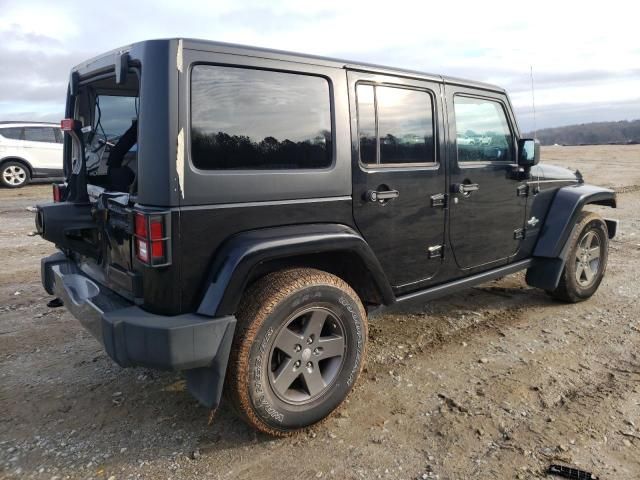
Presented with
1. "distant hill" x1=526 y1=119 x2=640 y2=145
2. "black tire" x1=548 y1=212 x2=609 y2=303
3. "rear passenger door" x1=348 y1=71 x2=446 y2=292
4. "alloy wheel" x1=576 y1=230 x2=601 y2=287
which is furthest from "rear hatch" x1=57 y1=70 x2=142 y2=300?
Result: "distant hill" x1=526 y1=119 x2=640 y2=145

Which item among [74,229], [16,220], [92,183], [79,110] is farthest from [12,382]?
[16,220]

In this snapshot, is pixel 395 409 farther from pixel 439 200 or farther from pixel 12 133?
pixel 12 133

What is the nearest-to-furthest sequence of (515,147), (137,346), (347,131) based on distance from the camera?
(137,346) < (347,131) < (515,147)

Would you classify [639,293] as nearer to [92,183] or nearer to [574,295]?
[574,295]

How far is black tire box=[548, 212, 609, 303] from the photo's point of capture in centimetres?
453

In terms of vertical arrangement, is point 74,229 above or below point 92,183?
below

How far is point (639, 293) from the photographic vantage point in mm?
4977

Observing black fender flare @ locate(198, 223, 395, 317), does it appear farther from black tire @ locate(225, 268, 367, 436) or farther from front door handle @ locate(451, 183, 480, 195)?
front door handle @ locate(451, 183, 480, 195)

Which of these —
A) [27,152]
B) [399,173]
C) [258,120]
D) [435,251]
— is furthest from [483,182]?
[27,152]

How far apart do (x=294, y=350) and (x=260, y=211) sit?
30.0 inches

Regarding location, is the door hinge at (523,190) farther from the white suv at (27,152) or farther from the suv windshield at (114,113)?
the white suv at (27,152)

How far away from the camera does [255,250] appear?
2.47 metres

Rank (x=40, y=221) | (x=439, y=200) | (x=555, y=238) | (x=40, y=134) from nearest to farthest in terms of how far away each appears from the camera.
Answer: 1. (x=40, y=221)
2. (x=439, y=200)
3. (x=555, y=238)
4. (x=40, y=134)

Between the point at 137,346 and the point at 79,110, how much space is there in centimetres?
195
